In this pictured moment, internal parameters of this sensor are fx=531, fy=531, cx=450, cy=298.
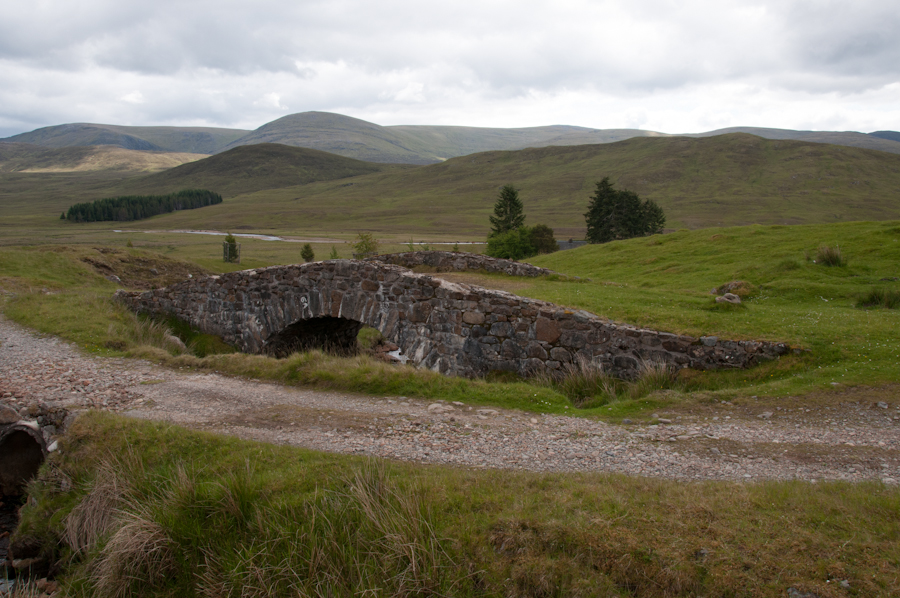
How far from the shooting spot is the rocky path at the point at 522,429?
615 centimetres

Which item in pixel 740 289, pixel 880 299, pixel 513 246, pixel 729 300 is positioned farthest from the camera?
pixel 513 246

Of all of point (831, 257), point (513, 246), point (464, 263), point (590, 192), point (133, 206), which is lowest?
point (513, 246)

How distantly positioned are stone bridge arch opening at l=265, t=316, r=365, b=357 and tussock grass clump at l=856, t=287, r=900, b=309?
1293 cm

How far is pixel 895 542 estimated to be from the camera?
4.11 metres

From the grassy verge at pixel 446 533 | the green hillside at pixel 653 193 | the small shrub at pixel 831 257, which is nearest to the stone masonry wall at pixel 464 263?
the small shrub at pixel 831 257

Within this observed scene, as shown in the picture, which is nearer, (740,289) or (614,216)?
(740,289)

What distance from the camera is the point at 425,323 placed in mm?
12312

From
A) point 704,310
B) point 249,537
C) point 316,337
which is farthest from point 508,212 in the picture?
point 249,537

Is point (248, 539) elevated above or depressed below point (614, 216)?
below

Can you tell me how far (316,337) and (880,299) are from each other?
583 inches

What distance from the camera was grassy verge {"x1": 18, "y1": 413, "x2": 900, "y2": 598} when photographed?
164 inches

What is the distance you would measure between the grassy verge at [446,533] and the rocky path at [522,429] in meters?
0.60

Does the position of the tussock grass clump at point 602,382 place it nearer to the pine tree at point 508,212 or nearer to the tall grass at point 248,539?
the tall grass at point 248,539

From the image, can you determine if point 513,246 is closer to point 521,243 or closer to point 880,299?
point 521,243
